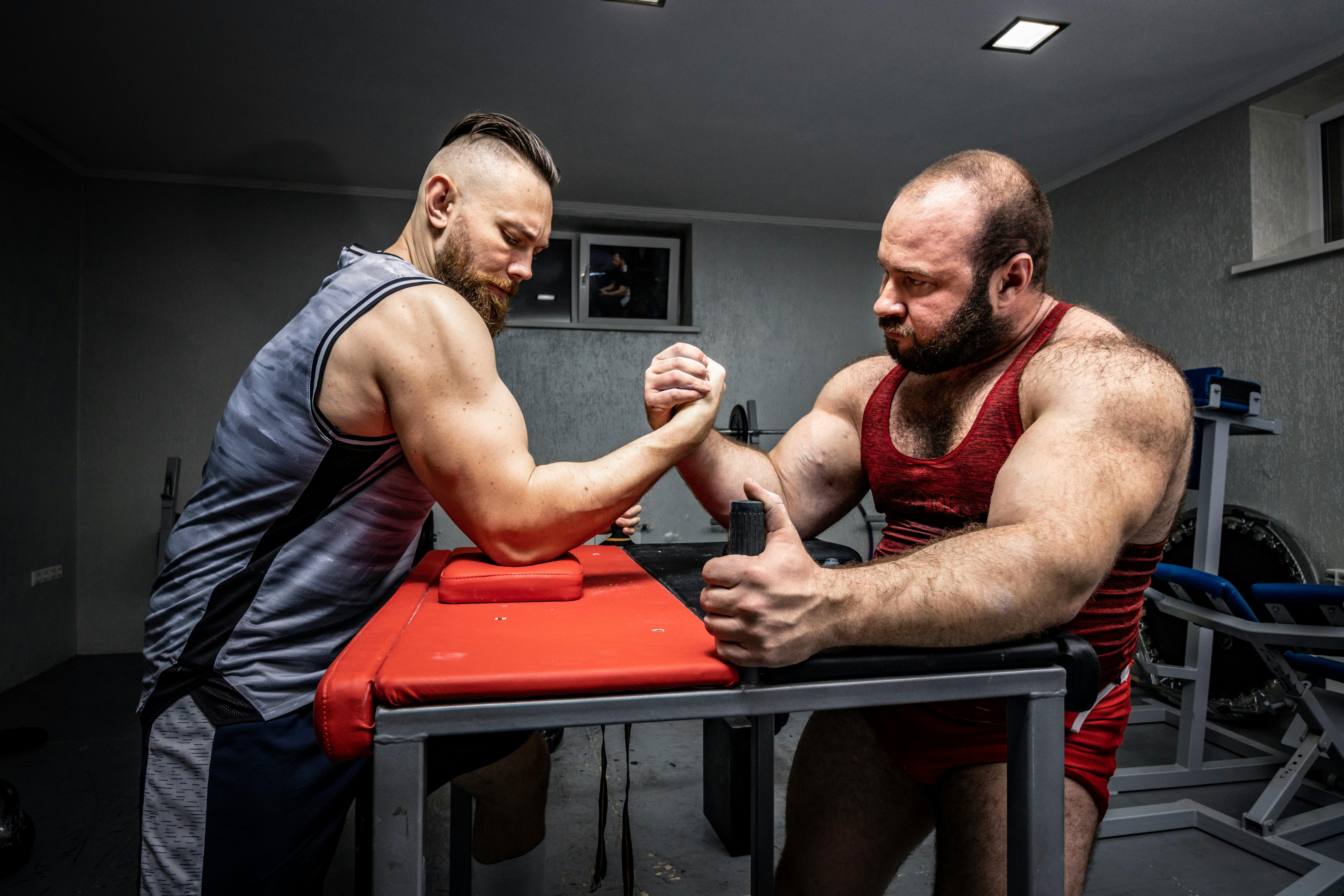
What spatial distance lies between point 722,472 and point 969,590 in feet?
2.59

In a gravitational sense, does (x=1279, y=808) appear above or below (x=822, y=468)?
below

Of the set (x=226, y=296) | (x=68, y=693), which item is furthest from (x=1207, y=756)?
(x=226, y=296)

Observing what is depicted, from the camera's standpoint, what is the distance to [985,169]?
1196 mm

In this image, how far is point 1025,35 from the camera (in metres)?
2.90

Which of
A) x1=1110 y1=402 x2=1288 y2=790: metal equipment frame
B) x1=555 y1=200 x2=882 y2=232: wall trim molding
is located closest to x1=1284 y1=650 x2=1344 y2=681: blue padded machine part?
x1=1110 y1=402 x2=1288 y2=790: metal equipment frame

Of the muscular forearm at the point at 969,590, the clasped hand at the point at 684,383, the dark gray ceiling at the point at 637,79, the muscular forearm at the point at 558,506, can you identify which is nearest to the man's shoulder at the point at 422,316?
the muscular forearm at the point at 558,506

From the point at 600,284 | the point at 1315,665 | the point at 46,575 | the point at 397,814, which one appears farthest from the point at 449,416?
the point at 46,575

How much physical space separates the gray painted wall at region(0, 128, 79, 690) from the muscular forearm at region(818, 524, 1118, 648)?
4.42 meters

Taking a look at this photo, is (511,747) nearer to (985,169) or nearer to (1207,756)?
(985,169)

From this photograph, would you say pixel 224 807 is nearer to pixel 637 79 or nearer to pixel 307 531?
pixel 307 531

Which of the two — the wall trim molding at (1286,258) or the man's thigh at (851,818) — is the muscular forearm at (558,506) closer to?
the man's thigh at (851,818)

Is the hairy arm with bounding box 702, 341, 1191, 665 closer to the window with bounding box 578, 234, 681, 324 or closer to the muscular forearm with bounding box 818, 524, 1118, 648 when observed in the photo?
the muscular forearm with bounding box 818, 524, 1118, 648

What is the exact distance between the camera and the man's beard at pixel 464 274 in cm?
132

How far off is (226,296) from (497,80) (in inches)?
92.4
